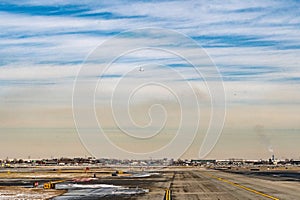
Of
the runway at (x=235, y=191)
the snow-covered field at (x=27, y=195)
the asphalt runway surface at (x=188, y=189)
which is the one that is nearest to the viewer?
the runway at (x=235, y=191)

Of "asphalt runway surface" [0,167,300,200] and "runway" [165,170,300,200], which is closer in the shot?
"runway" [165,170,300,200]

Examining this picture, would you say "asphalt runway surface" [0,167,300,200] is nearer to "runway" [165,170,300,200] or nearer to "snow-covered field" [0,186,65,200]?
"runway" [165,170,300,200]

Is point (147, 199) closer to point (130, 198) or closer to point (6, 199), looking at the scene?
point (130, 198)

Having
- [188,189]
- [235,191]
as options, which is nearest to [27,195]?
[188,189]

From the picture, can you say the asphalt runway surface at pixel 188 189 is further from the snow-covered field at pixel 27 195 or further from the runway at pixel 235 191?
the snow-covered field at pixel 27 195

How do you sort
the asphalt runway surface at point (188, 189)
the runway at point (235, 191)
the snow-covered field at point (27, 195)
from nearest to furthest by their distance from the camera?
the runway at point (235, 191) → the asphalt runway surface at point (188, 189) → the snow-covered field at point (27, 195)

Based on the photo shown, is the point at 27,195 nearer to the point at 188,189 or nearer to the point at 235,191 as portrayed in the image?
the point at 188,189

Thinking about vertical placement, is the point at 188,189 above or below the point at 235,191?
above

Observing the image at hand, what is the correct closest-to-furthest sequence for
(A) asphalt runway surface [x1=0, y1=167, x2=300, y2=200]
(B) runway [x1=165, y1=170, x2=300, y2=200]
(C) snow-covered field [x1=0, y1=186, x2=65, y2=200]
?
(B) runway [x1=165, y1=170, x2=300, y2=200], (A) asphalt runway surface [x1=0, y1=167, x2=300, y2=200], (C) snow-covered field [x1=0, y1=186, x2=65, y2=200]

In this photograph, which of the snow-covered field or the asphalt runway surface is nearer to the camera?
the asphalt runway surface

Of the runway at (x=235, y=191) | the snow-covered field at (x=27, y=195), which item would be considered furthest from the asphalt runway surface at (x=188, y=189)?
the snow-covered field at (x=27, y=195)

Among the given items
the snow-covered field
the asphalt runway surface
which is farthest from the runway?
the snow-covered field

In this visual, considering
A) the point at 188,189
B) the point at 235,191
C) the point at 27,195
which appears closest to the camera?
the point at 27,195

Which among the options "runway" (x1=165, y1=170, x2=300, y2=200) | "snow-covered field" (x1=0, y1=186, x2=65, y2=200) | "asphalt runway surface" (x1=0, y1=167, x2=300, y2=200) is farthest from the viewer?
"snow-covered field" (x1=0, y1=186, x2=65, y2=200)
